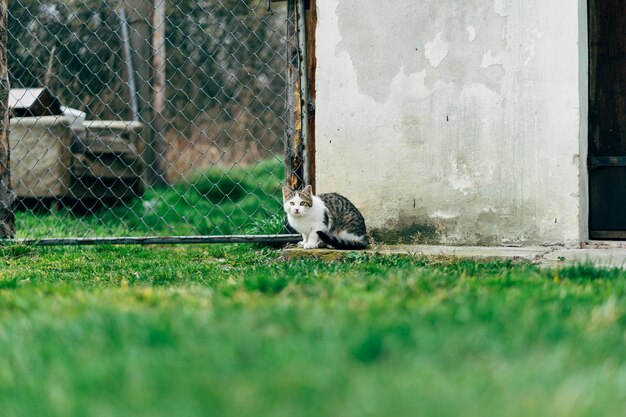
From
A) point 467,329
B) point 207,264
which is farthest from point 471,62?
point 467,329

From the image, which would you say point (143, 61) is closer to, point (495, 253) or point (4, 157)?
point (4, 157)

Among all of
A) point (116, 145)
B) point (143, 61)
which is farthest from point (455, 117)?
point (143, 61)

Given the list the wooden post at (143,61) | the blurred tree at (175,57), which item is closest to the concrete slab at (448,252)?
the blurred tree at (175,57)

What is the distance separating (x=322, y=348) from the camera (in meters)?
1.82

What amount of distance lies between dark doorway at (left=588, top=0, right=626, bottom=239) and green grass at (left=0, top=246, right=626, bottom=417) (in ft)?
7.45

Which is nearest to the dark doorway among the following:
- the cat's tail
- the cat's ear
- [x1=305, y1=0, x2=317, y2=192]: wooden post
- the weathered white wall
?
the weathered white wall

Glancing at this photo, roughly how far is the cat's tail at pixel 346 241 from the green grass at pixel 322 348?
1.70 m

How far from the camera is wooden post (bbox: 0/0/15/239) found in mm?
5598

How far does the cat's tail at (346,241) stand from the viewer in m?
4.82

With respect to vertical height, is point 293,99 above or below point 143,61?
below

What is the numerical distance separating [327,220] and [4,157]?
2373 millimetres

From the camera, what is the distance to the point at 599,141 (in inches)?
206

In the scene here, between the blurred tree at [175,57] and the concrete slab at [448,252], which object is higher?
the blurred tree at [175,57]

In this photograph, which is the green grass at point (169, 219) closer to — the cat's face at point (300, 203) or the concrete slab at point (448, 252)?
the cat's face at point (300, 203)
